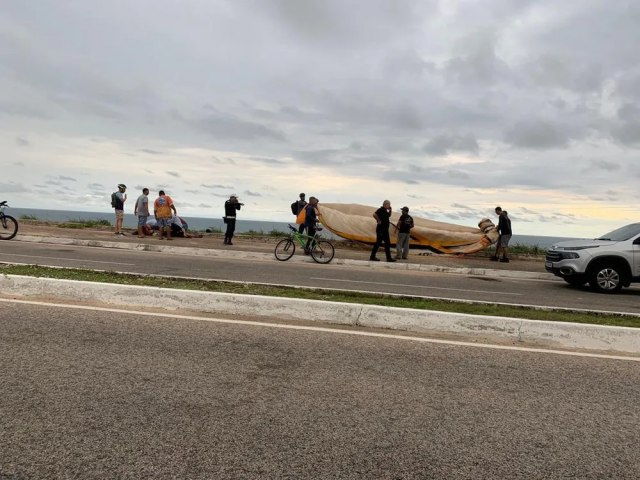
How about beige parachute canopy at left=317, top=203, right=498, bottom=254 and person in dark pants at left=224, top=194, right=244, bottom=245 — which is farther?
beige parachute canopy at left=317, top=203, right=498, bottom=254

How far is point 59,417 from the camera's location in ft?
11.6

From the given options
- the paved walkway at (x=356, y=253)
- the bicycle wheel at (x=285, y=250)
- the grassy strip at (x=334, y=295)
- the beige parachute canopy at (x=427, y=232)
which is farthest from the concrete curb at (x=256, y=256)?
the grassy strip at (x=334, y=295)

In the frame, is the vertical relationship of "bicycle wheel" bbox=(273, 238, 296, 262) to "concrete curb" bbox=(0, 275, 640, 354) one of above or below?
above

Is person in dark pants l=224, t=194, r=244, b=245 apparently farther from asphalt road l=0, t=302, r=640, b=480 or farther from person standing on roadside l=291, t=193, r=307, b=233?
asphalt road l=0, t=302, r=640, b=480

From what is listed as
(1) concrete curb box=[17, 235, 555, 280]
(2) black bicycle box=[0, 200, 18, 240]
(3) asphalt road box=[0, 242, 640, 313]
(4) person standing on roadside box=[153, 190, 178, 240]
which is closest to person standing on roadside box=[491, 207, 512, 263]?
(1) concrete curb box=[17, 235, 555, 280]

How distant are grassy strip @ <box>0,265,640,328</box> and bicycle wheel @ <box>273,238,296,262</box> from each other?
23.0 feet

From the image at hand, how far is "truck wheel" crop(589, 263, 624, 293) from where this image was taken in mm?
12664

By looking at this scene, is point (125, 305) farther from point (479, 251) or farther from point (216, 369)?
point (479, 251)

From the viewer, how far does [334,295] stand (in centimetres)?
886

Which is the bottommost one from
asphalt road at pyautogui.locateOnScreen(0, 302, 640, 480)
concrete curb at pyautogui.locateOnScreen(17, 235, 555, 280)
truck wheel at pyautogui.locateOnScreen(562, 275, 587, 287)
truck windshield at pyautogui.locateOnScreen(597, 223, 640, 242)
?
asphalt road at pyautogui.locateOnScreen(0, 302, 640, 480)

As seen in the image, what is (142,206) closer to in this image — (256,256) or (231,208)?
(231,208)

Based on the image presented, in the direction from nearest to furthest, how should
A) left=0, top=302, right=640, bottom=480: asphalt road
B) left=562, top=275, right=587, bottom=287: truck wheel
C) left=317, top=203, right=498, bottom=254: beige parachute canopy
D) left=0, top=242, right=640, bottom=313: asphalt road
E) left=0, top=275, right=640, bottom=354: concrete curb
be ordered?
left=0, top=302, right=640, bottom=480: asphalt road, left=0, top=275, right=640, bottom=354: concrete curb, left=0, top=242, right=640, bottom=313: asphalt road, left=562, top=275, right=587, bottom=287: truck wheel, left=317, top=203, right=498, bottom=254: beige parachute canopy

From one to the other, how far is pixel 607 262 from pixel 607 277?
374mm

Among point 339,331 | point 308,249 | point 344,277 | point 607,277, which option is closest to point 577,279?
point 607,277
